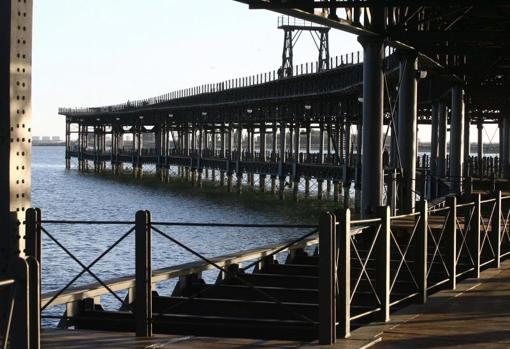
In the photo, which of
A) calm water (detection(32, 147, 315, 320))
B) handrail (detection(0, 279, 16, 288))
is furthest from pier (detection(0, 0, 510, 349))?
calm water (detection(32, 147, 315, 320))

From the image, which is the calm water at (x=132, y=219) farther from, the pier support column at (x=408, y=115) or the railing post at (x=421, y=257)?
the railing post at (x=421, y=257)

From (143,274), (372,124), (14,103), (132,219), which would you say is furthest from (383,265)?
(132,219)

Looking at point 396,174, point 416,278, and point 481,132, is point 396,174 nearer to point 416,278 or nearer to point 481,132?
point 416,278

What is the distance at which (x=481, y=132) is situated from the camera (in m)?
85.6

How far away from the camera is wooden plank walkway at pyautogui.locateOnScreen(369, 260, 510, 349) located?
9.98 meters

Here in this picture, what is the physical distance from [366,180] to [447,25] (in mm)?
6871

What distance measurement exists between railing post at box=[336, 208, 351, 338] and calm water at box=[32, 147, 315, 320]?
1529 centimetres

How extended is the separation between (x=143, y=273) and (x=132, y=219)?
4920 cm

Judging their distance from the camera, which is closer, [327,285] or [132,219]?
[327,285]

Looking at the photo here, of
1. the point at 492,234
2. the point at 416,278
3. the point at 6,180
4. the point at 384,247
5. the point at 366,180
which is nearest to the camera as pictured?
the point at 6,180

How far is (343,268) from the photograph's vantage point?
9977 millimetres

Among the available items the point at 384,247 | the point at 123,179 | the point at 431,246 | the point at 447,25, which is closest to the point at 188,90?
the point at 123,179

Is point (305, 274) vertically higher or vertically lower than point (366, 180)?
lower

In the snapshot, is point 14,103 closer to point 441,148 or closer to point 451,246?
point 451,246
